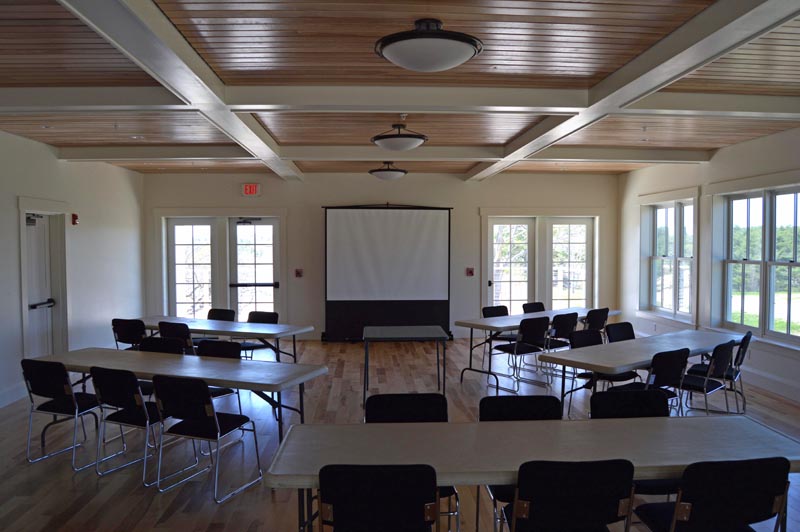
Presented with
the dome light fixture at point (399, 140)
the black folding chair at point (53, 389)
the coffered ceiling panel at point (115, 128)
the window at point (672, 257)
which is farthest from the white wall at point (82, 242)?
the window at point (672, 257)

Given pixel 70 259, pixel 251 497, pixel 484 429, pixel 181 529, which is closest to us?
pixel 484 429

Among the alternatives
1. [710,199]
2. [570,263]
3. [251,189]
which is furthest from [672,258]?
[251,189]

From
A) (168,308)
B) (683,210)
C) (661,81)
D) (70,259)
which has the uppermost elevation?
(661,81)

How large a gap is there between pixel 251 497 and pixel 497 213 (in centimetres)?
738

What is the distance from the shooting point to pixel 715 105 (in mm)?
4883

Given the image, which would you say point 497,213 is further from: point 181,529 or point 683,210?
point 181,529

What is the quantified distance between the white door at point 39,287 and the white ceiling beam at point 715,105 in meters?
6.85

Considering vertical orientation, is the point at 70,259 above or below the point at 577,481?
above

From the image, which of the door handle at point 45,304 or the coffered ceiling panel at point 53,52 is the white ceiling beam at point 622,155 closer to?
the coffered ceiling panel at point 53,52

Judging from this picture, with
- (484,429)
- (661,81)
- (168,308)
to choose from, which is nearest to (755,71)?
(661,81)

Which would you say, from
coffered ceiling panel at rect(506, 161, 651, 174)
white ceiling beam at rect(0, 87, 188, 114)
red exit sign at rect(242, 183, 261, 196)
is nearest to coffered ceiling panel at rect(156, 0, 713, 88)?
white ceiling beam at rect(0, 87, 188, 114)

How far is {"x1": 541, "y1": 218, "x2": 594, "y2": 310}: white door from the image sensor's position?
10.4 meters

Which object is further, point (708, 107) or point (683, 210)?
point (683, 210)

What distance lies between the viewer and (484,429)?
284cm
